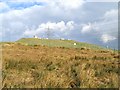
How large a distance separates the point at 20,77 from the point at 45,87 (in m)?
3.17

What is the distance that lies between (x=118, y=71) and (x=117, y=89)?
4.07m

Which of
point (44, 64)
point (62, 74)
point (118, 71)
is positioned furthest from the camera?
point (44, 64)

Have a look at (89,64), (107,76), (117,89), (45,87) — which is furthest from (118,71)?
(45,87)

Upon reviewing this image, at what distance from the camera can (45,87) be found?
1409 cm

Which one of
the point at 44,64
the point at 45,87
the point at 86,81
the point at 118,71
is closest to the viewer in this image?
the point at 45,87

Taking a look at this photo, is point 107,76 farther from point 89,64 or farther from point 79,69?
point 89,64

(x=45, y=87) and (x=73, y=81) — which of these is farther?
(x=73, y=81)

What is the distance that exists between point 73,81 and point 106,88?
1.78 m

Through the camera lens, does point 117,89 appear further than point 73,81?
No

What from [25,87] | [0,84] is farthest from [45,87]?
[0,84]

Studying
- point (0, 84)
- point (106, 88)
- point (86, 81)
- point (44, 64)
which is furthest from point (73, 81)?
point (44, 64)

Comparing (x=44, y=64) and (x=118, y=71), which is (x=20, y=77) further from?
(x=118, y=71)

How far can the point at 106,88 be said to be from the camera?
14.6m

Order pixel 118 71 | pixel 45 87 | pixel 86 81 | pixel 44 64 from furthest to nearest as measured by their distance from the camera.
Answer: pixel 44 64, pixel 118 71, pixel 86 81, pixel 45 87
